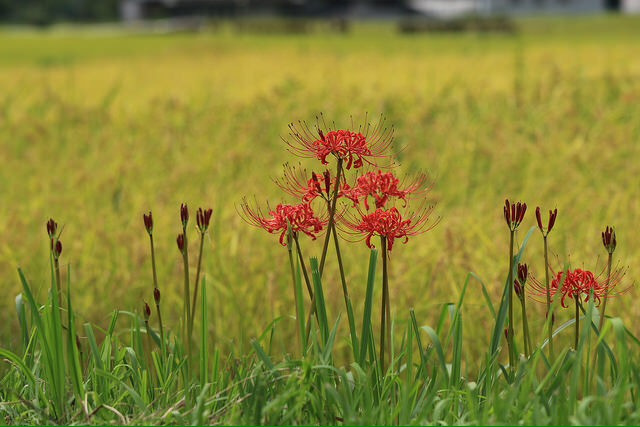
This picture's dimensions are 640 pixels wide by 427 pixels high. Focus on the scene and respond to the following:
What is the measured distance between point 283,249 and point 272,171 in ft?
5.61

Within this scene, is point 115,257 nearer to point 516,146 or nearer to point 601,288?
point 601,288

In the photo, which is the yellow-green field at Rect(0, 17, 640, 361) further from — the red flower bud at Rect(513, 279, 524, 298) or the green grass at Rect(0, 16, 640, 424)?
the red flower bud at Rect(513, 279, 524, 298)

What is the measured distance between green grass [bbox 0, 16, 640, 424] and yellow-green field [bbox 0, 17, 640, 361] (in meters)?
0.02

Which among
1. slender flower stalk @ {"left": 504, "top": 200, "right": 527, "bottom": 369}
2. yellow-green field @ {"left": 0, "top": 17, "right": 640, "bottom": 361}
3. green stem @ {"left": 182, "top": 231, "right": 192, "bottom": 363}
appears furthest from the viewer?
yellow-green field @ {"left": 0, "top": 17, "right": 640, "bottom": 361}

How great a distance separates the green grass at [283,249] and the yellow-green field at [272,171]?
0.06ft

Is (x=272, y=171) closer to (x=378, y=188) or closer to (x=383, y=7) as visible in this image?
(x=378, y=188)

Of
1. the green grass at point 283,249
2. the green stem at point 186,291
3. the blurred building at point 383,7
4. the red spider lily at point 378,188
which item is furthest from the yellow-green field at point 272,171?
the blurred building at point 383,7

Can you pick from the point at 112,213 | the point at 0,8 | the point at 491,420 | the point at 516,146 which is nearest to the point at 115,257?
the point at 112,213

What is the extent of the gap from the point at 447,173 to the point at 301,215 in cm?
359

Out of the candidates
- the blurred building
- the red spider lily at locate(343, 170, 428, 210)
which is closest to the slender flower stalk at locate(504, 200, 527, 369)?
the red spider lily at locate(343, 170, 428, 210)

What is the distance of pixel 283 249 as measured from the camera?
3.72 meters

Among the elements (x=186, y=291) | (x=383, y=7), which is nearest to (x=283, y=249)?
(x=186, y=291)

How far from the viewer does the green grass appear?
181 cm

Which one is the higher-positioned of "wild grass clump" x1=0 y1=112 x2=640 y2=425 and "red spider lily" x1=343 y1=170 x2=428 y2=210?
"red spider lily" x1=343 y1=170 x2=428 y2=210
